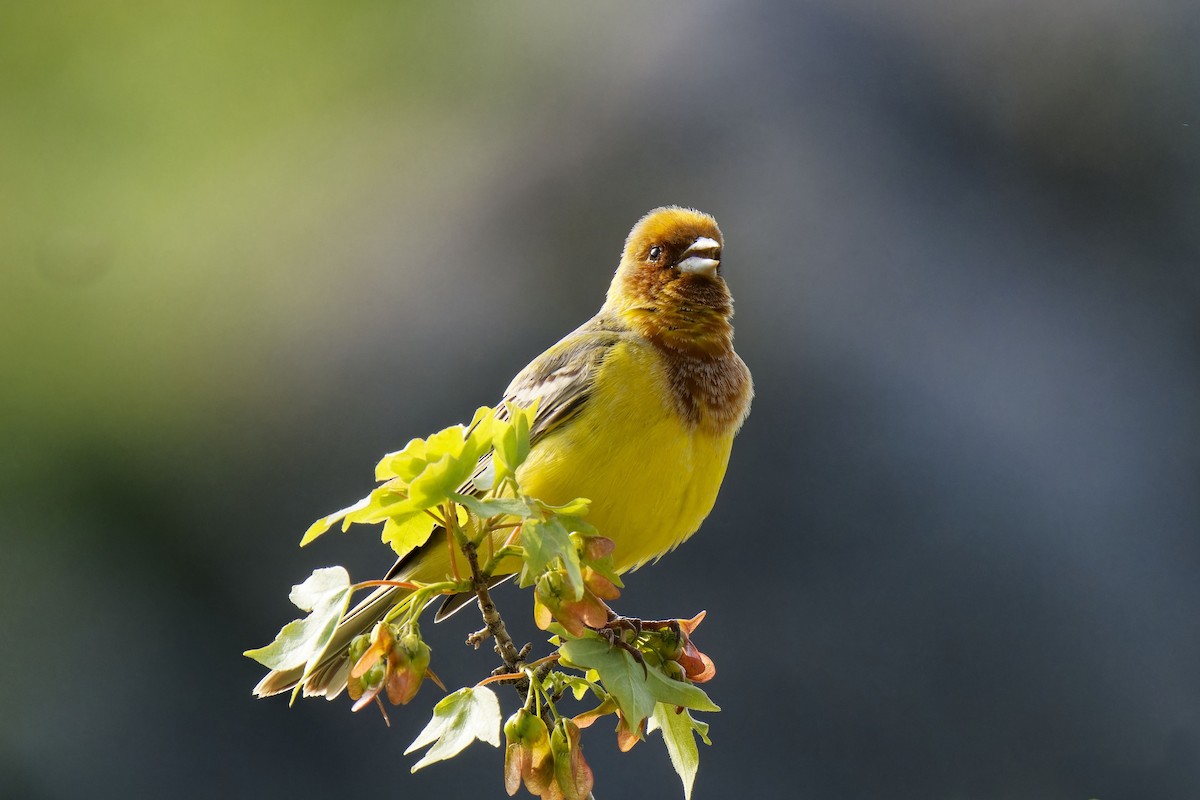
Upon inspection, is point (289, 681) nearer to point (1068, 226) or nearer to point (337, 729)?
point (337, 729)

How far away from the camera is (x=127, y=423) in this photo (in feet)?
23.8

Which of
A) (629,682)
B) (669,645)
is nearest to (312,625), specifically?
(629,682)

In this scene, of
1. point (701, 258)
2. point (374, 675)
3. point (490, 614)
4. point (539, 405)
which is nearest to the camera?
point (374, 675)

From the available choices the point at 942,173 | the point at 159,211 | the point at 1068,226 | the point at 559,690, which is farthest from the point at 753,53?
the point at 559,690

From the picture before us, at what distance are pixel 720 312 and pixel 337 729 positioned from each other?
148 inches

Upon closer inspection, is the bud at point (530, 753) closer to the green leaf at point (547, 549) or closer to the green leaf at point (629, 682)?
the green leaf at point (629, 682)

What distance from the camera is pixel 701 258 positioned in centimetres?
345

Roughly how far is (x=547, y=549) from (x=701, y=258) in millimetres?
1952

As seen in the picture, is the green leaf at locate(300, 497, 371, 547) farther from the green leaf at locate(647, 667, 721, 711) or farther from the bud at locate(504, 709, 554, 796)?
the green leaf at locate(647, 667, 721, 711)

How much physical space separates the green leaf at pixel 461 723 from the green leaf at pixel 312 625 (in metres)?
0.19

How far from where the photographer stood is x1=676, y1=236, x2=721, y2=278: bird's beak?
344 cm

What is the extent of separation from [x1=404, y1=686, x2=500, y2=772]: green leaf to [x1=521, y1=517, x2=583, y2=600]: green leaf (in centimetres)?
23

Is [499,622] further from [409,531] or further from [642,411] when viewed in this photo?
[642,411]

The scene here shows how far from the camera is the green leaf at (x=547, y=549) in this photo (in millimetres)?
1617
